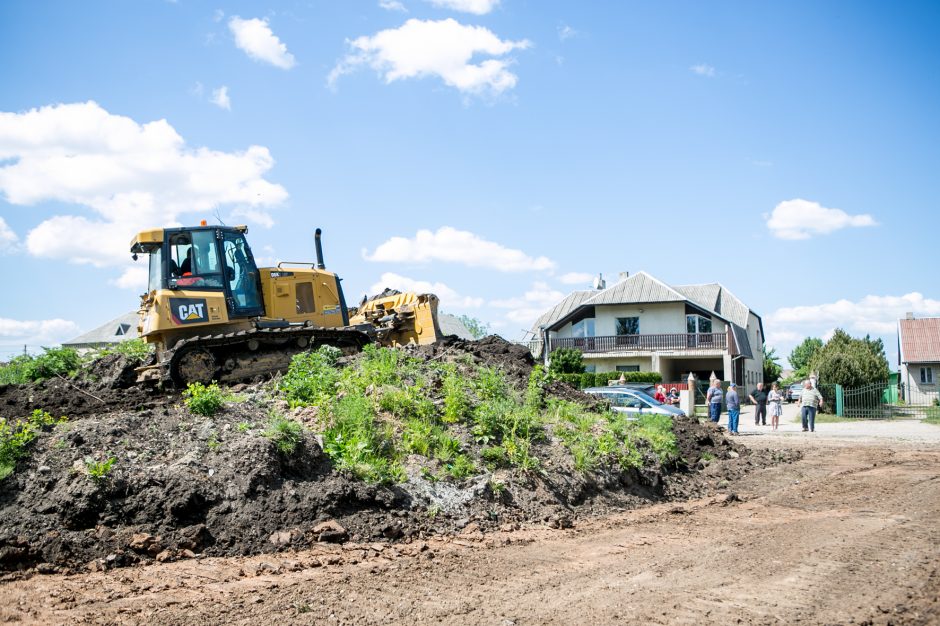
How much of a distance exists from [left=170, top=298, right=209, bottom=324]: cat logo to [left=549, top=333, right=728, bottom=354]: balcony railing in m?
33.5

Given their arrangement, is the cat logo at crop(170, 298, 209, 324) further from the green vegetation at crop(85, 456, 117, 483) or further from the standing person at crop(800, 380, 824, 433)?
the standing person at crop(800, 380, 824, 433)

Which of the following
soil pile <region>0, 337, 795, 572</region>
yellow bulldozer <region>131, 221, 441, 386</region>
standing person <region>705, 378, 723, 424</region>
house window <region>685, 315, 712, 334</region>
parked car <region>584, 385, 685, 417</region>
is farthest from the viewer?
house window <region>685, 315, 712, 334</region>

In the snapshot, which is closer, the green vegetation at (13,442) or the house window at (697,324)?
the green vegetation at (13,442)

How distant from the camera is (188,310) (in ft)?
45.8

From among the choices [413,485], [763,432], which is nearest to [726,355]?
[763,432]

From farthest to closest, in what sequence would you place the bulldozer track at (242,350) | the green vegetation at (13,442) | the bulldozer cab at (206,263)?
the bulldozer cab at (206,263) < the bulldozer track at (242,350) < the green vegetation at (13,442)

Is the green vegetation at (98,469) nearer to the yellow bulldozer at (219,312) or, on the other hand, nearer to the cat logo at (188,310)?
the yellow bulldozer at (219,312)

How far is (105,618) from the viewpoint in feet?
18.4

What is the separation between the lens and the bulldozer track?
44.0ft

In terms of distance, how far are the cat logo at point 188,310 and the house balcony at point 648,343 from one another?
33.7 metres

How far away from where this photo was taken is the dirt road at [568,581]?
5570 millimetres

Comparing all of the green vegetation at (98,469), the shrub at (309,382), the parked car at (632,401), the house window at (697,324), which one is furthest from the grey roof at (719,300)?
the green vegetation at (98,469)

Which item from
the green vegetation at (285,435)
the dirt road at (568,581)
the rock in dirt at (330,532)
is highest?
the green vegetation at (285,435)

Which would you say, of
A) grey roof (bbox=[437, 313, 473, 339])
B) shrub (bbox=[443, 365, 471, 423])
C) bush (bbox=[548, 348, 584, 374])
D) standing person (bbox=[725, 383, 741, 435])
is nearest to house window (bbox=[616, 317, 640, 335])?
bush (bbox=[548, 348, 584, 374])
